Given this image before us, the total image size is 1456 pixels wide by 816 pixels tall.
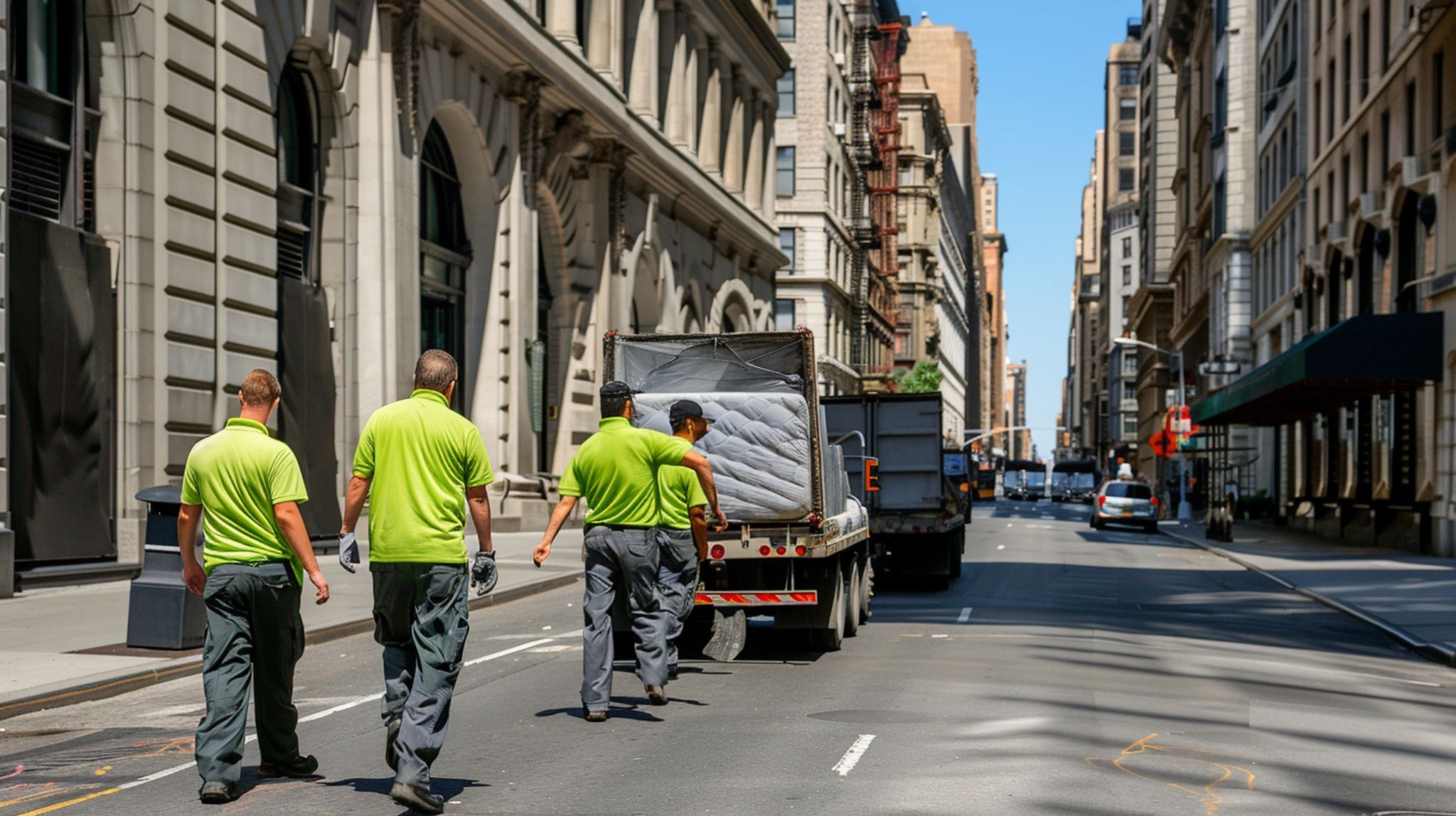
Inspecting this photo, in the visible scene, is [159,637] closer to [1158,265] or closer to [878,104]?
[878,104]

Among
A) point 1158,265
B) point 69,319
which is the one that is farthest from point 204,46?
point 1158,265

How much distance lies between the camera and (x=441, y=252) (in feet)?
110

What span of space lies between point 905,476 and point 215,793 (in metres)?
16.6

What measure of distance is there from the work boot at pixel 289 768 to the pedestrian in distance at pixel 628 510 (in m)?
2.40

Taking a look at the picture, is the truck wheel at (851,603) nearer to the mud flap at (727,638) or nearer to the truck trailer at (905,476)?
the mud flap at (727,638)

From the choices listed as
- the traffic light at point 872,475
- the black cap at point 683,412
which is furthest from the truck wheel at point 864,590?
the black cap at point 683,412

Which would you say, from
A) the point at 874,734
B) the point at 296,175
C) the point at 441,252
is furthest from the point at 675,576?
the point at 441,252

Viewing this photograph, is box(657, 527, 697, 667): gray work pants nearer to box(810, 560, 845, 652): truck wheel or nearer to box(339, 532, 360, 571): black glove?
box(339, 532, 360, 571): black glove

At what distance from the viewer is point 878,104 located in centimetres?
9775

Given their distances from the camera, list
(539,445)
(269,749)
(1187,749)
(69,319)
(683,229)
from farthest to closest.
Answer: (683,229) < (539,445) < (69,319) < (1187,749) < (269,749)

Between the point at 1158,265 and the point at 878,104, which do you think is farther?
the point at 1158,265

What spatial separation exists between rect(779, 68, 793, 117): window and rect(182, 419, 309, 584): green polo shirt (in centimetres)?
6870

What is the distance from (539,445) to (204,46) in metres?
20.5

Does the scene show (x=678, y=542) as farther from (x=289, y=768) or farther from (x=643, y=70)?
(x=643, y=70)
